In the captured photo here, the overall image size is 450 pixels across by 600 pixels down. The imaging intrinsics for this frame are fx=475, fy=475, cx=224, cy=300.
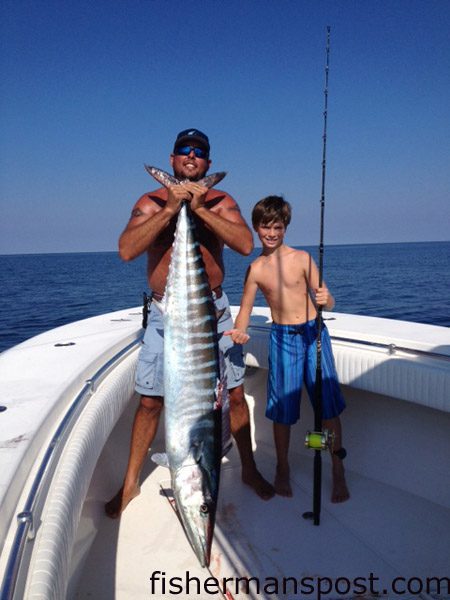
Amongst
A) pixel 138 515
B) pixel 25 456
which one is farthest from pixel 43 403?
pixel 138 515

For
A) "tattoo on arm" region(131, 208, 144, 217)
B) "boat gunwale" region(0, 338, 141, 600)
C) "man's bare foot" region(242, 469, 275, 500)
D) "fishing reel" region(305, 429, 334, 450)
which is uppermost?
"tattoo on arm" region(131, 208, 144, 217)

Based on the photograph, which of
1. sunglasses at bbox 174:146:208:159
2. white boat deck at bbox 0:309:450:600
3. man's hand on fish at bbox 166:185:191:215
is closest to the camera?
man's hand on fish at bbox 166:185:191:215

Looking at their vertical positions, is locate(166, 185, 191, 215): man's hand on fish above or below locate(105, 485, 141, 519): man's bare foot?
above

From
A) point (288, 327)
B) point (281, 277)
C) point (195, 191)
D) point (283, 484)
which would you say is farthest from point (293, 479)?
point (195, 191)

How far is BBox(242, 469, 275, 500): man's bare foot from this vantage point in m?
3.23

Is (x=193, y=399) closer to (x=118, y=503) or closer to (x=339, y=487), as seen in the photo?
(x=118, y=503)

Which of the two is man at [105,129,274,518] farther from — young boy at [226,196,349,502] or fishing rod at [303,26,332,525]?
fishing rod at [303,26,332,525]

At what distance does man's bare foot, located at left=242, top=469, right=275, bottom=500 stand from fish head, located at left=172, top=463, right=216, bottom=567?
4.99ft

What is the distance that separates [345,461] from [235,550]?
1306 millimetres

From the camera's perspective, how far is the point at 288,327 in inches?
124

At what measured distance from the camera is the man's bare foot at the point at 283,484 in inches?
128

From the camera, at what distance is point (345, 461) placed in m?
Answer: 3.66

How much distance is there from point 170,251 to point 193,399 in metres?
1.03

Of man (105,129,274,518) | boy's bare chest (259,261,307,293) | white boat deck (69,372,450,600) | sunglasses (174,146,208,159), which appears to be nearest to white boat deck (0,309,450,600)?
white boat deck (69,372,450,600)
